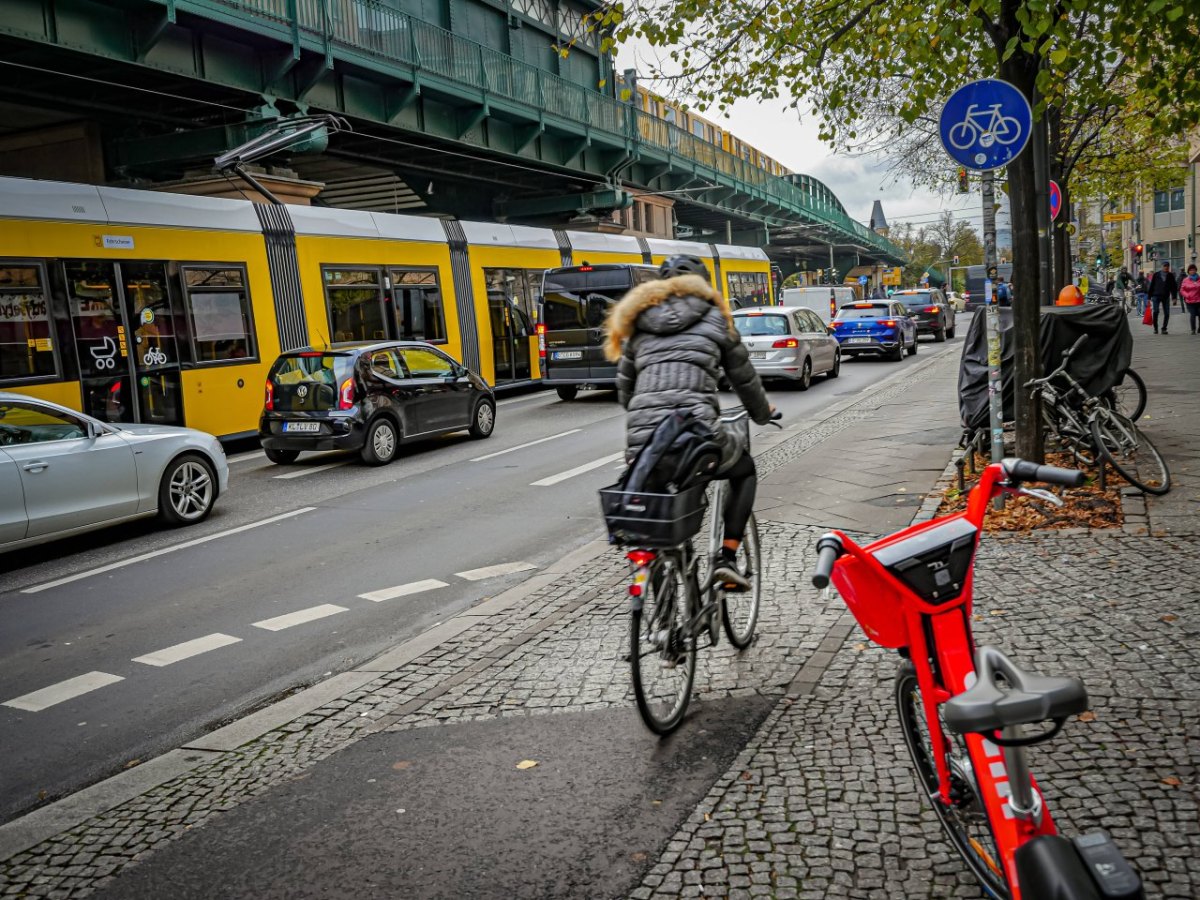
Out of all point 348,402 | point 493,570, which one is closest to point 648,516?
point 493,570

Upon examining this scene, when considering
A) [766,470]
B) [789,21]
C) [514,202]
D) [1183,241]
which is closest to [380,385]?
[766,470]

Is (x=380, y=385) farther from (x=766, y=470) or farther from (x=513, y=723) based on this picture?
(x=513, y=723)

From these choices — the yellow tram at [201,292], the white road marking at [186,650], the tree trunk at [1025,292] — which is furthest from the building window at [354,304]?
the tree trunk at [1025,292]

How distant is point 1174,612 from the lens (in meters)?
5.09

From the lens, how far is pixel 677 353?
453 cm

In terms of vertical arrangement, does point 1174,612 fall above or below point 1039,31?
below

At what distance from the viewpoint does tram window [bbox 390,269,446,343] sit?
59.3ft

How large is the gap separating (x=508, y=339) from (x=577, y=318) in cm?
238

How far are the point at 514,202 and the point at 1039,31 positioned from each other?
103 feet

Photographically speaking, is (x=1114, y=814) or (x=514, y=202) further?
(x=514, y=202)

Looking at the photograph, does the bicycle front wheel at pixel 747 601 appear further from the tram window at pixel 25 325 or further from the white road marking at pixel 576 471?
the tram window at pixel 25 325

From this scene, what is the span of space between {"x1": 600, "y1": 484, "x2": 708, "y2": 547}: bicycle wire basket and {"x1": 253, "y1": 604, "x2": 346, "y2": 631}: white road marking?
3053mm

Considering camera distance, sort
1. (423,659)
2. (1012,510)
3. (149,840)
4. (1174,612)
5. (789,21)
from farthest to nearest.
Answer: (789,21)
(1012,510)
(423,659)
(1174,612)
(149,840)

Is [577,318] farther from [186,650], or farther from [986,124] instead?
[186,650]
